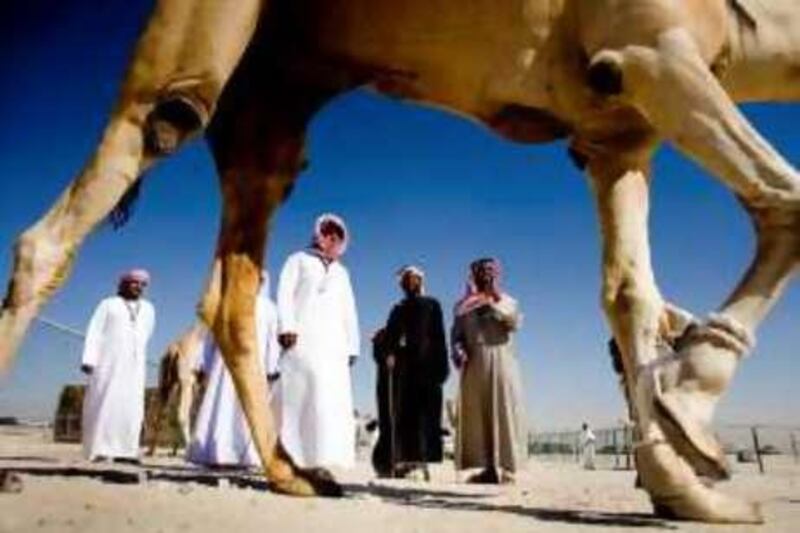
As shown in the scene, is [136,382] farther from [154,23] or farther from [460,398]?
[154,23]

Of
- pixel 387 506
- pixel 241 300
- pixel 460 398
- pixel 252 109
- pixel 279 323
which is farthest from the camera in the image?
pixel 460 398

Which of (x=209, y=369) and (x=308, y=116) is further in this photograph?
(x=209, y=369)

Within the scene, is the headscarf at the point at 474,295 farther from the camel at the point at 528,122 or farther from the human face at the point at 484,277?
the camel at the point at 528,122

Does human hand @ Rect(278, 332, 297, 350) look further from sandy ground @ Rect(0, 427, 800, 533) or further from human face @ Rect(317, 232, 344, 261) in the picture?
sandy ground @ Rect(0, 427, 800, 533)

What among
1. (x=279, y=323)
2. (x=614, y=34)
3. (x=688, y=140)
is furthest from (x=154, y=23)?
(x=279, y=323)

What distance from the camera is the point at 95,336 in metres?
11.8

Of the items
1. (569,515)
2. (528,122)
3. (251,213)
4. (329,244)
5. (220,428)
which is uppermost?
(329,244)

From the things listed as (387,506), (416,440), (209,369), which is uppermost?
A: (209,369)

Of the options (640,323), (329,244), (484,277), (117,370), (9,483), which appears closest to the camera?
(9,483)

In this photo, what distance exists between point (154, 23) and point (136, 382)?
338 inches

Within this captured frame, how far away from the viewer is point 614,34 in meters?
3.84

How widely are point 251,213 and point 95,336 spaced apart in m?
7.44

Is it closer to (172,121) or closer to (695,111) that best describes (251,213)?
(172,121)

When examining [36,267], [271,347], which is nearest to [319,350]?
[271,347]
